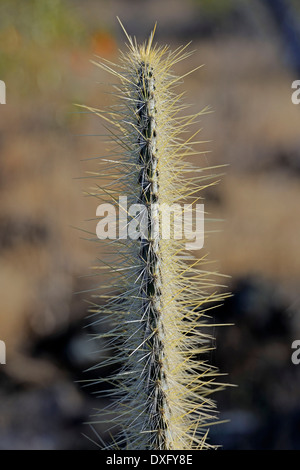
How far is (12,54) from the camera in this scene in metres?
1.21

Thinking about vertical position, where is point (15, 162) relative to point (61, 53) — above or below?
below

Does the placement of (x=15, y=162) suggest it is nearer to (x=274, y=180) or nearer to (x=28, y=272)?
(x=28, y=272)

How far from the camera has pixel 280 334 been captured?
4.10ft

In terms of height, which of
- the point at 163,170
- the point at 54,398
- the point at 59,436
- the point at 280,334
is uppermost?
the point at 163,170

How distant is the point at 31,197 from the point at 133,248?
2.44ft

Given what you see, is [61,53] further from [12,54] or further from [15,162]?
[15,162]

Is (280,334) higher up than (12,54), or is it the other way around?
(12,54)

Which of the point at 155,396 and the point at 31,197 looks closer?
the point at 155,396

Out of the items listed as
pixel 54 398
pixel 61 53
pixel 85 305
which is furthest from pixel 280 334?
pixel 61 53
